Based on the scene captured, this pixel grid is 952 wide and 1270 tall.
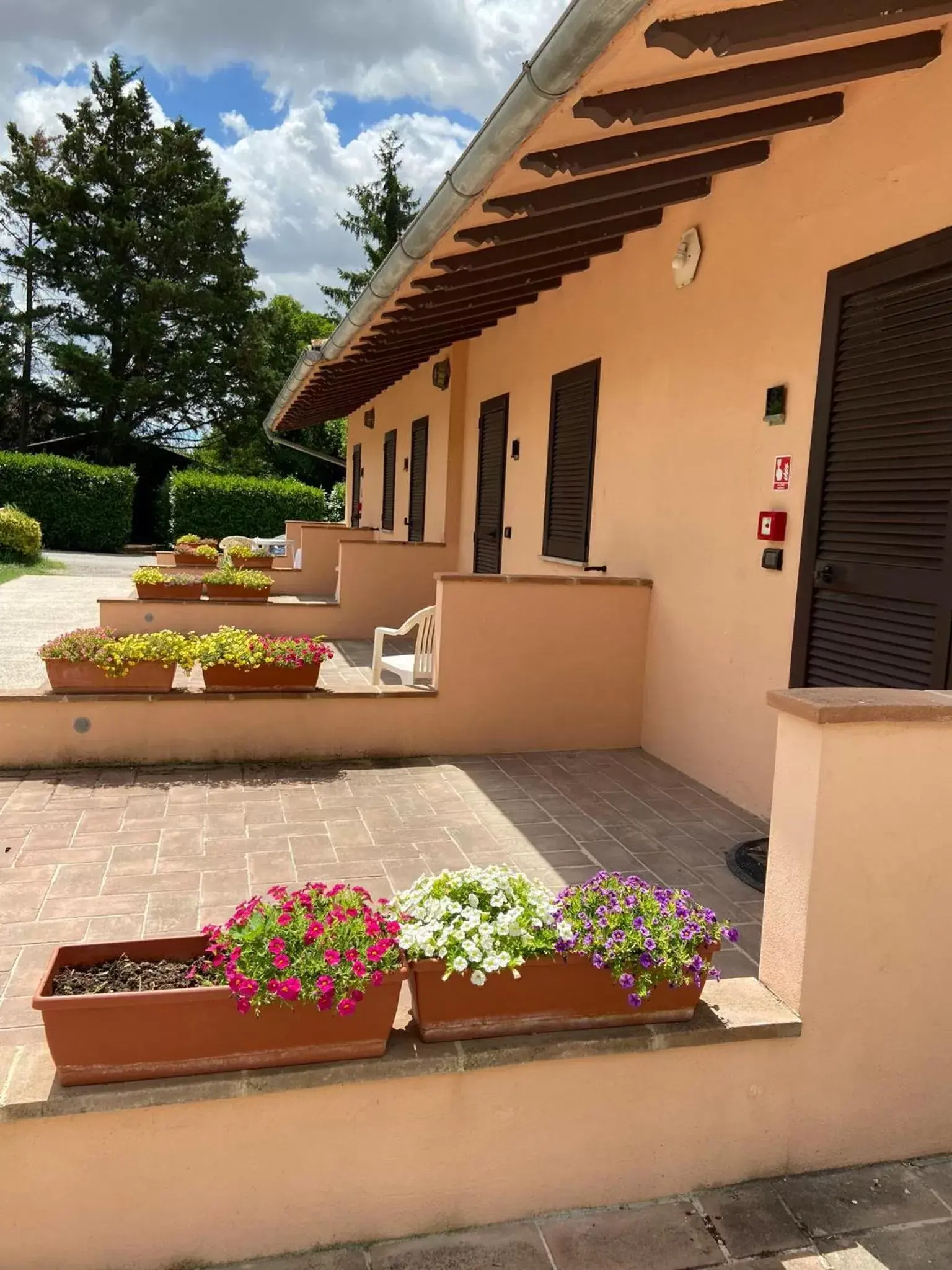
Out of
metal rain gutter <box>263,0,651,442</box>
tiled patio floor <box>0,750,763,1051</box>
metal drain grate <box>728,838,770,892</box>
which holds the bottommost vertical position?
tiled patio floor <box>0,750,763,1051</box>

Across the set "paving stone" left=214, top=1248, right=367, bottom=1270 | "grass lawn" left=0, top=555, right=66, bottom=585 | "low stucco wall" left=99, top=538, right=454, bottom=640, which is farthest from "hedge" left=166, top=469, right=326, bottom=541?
"paving stone" left=214, top=1248, right=367, bottom=1270

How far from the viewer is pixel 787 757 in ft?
6.97

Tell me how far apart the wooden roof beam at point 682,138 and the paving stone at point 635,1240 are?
3214 millimetres

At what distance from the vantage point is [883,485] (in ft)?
11.8

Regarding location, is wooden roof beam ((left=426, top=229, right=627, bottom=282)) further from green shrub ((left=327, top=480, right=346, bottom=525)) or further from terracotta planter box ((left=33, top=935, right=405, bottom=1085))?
green shrub ((left=327, top=480, right=346, bottom=525))

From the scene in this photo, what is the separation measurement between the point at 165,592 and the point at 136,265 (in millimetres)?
25095

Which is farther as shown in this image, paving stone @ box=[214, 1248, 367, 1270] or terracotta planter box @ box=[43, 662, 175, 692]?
terracotta planter box @ box=[43, 662, 175, 692]

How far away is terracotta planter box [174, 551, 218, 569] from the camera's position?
11883 millimetres

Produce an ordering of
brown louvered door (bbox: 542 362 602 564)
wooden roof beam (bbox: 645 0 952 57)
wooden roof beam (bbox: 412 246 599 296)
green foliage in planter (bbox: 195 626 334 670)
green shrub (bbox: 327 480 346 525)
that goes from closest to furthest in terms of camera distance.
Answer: wooden roof beam (bbox: 645 0 952 57) → green foliage in planter (bbox: 195 626 334 670) → wooden roof beam (bbox: 412 246 599 296) → brown louvered door (bbox: 542 362 602 564) → green shrub (bbox: 327 480 346 525)

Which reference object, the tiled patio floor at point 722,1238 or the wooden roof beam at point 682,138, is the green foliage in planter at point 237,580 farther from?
the tiled patio floor at point 722,1238

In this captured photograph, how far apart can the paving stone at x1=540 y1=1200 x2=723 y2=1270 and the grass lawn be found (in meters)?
13.6

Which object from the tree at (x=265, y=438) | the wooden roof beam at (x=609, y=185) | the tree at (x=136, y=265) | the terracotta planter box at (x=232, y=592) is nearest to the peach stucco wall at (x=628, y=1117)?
the wooden roof beam at (x=609, y=185)

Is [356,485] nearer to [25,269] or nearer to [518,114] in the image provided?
[518,114]

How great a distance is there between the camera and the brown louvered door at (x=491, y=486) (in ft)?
27.7
